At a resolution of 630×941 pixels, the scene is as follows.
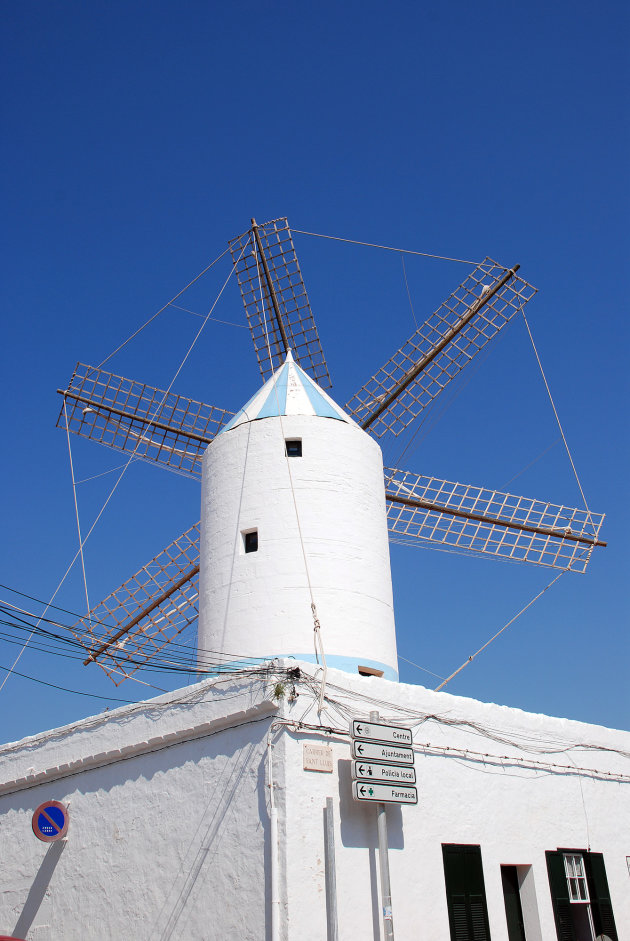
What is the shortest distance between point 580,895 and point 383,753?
4.61 meters

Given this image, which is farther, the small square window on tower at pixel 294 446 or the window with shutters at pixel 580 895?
the small square window on tower at pixel 294 446

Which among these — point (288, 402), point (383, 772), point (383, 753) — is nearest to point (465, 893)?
point (383, 772)

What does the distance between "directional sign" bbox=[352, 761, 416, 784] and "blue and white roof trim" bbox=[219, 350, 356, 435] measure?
20.2ft

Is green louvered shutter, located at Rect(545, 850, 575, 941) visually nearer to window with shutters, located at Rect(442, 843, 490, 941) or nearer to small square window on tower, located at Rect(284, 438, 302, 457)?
window with shutters, located at Rect(442, 843, 490, 941)

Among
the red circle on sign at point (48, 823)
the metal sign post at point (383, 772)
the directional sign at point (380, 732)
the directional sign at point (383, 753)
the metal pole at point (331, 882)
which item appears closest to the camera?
the metal pole at point (331, 882)

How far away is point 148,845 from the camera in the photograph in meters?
10.2

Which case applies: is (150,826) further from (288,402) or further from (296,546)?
(288,402)

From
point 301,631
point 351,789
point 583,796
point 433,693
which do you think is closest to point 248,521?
point 301,631

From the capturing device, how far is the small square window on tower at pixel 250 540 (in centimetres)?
1323

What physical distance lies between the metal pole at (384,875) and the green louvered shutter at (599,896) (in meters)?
4.44

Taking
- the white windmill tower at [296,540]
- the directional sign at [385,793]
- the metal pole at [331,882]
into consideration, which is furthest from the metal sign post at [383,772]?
the white windmill tower at [296,540]

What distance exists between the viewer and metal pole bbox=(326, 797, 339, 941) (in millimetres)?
8836

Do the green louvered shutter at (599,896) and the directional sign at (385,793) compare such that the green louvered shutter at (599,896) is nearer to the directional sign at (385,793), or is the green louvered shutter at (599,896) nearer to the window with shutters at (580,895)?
the window with shutters at (580,895)

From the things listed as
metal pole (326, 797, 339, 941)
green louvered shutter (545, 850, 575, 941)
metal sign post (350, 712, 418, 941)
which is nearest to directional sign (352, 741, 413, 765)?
metal sign post (350, 712, 418, 941)
